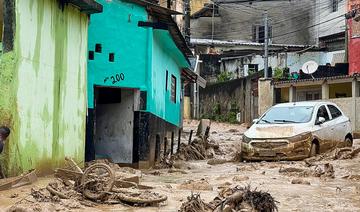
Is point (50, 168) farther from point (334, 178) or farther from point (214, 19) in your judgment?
point (214, 19)

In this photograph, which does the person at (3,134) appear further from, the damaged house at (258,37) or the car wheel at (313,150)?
the damaged house at (258,37)

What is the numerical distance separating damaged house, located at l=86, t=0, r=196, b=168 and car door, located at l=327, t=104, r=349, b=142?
5.19m

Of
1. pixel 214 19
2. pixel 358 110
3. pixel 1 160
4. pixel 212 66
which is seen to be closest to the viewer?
pixel 1 160

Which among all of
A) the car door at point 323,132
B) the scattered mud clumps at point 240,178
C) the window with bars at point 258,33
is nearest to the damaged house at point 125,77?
the scattered mud clumps at point 240,178

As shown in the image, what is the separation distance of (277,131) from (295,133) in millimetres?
485

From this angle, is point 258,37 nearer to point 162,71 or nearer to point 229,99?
point 229,99

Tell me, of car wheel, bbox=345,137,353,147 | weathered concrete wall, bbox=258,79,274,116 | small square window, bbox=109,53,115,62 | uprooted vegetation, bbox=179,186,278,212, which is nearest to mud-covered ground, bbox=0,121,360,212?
uprooted vegetation, bbox=179,186,278,212

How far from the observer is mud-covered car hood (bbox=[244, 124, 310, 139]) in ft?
47.2

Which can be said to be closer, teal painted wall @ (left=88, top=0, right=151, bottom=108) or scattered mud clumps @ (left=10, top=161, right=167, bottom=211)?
scattered mud clumps @ (left=10, top=161, right=167, bottom=211)

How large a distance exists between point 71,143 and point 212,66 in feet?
106

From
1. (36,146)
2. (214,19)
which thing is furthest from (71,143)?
(214,19)

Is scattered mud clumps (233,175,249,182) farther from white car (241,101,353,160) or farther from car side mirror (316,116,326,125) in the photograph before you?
car side mirror (316,116,326,125)

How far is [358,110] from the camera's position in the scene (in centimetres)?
2589

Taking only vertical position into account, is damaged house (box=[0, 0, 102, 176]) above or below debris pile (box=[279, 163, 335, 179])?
above
